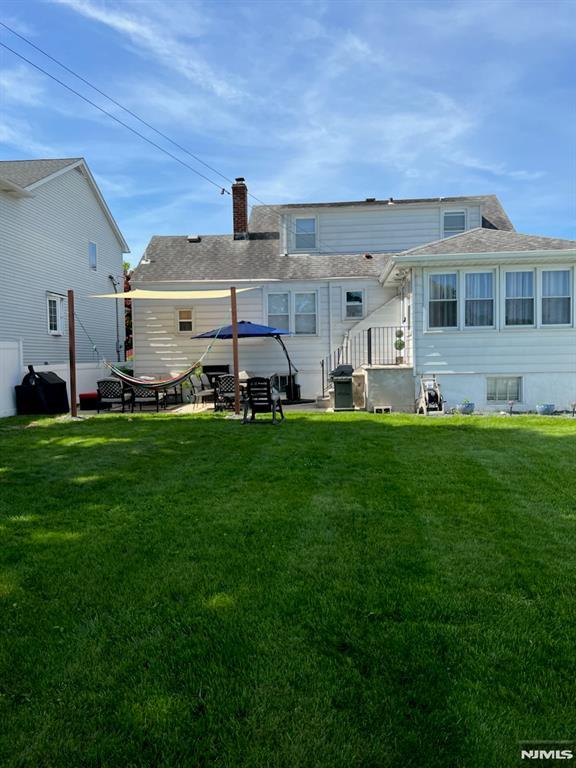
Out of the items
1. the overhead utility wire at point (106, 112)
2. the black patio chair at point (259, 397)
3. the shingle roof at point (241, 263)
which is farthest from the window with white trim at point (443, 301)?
the overhead utility wire at point (106, 112)

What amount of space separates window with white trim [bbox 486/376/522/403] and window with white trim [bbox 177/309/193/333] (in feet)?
30.1

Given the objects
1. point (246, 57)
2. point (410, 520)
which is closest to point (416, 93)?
point (246, 57)

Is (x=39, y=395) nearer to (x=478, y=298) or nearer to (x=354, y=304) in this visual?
(x=354, y=304)

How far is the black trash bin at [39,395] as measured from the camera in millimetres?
13703

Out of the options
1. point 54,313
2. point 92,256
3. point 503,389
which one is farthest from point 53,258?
point 503,389

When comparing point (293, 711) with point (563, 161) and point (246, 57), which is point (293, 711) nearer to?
point (246, 57)

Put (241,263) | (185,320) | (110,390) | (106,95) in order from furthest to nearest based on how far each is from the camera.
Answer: (241,263) → (185,320) → (110,390) → (106,95)

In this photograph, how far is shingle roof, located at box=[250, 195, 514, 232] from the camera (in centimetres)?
1780

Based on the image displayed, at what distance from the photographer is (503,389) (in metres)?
13.7

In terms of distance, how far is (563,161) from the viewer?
19.1 m

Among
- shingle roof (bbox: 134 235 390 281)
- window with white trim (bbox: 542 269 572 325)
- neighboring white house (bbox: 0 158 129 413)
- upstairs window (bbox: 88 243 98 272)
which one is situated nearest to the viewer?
window with white trim (bbox: 542 269 572 325)

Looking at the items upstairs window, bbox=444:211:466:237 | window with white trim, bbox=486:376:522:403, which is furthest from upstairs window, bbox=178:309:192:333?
window with white trim, bbox=486:376:522:403

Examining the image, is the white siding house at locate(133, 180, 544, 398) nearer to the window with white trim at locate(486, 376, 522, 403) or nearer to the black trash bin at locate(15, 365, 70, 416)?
the window with white trim at locate(486, 376, 522, 403)

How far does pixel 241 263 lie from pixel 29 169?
7972 mm
